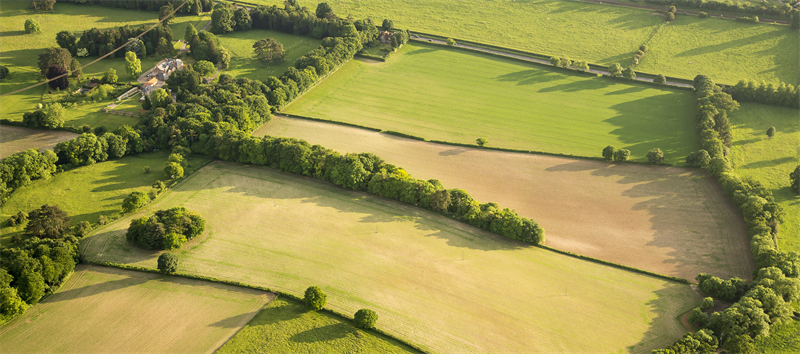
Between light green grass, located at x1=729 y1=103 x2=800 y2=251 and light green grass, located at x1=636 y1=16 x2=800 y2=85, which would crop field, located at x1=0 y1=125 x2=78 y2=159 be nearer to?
light green grass, located at x1=729 y1=103 x2=800 y2=251

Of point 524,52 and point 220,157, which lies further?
point 524,52

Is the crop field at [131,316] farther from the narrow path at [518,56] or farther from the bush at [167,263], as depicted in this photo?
the narrow path at [518,56]

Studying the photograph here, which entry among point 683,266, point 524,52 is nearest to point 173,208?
point 683,266

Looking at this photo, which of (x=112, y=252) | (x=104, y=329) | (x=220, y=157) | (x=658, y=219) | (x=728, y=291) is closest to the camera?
(x=104, y=329)

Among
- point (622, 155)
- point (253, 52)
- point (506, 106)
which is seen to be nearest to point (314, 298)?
point (622, 155)

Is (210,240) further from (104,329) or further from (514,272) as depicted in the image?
(514,272)

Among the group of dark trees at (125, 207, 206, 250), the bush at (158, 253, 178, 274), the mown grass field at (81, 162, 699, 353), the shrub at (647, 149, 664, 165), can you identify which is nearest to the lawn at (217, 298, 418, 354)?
the mown grass field at (81, 162, 699, 353)
